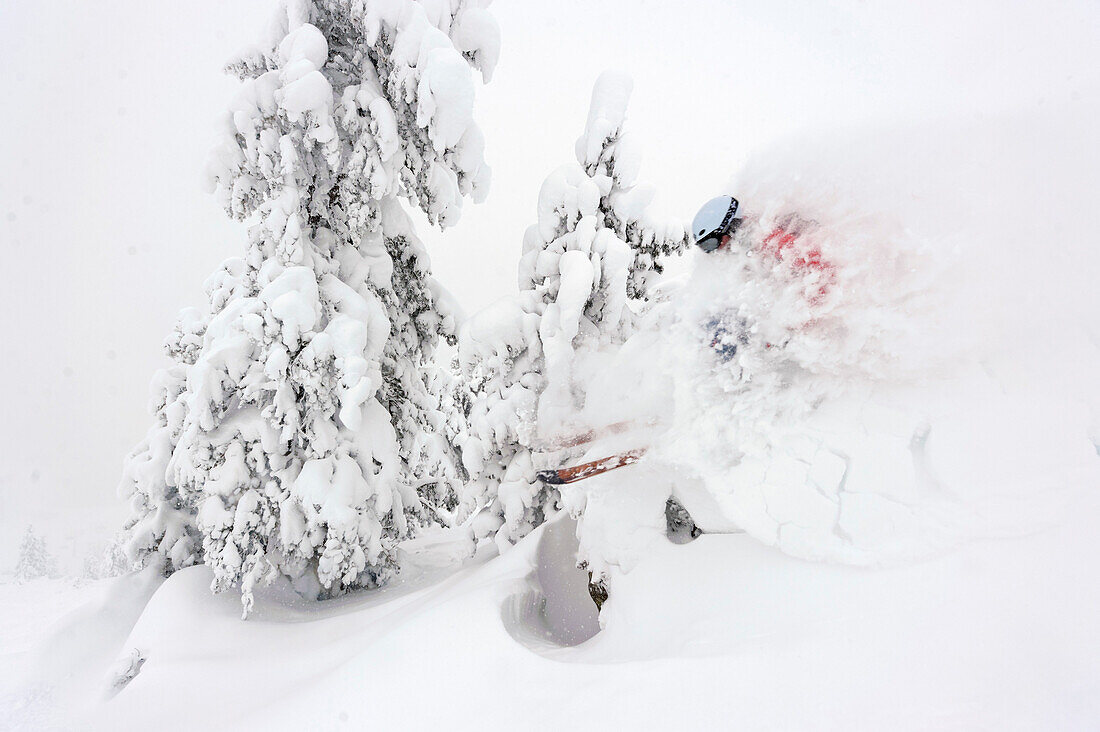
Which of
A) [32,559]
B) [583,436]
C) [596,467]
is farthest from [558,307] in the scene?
[32,559]

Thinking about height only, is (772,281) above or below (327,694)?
above

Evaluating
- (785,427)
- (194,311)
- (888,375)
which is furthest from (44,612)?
(888,375)

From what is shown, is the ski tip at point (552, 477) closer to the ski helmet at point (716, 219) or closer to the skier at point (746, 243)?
the skier at point (746, 243)

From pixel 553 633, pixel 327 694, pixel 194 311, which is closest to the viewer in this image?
pixel 327 694

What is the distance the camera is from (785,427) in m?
3.41

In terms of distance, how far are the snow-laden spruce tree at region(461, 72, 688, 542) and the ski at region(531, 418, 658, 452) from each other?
164mm

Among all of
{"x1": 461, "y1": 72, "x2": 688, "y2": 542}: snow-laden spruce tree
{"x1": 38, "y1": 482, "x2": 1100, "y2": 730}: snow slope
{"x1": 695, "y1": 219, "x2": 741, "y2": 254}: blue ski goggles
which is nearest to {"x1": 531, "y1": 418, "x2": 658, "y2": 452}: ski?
{"x1": 461, "y1": 72, "x2": 688, "y2": 542}: snow-laden spruce tree

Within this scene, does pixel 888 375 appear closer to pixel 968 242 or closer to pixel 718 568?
pixel 968 242

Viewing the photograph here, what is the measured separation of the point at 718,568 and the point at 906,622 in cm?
124

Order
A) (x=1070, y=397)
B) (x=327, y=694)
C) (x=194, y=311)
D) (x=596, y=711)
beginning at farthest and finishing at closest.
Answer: (x=194, y=311) → (x=327, y=694) → (x=1070, y=397) → (x=596, y=711)

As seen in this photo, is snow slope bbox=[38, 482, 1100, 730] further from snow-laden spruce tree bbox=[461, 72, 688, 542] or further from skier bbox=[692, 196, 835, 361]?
snow-laden spruce tree bbox=[461, 72, 688, 542]

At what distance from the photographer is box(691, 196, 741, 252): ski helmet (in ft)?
13.1

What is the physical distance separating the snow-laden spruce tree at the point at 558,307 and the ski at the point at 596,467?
5.72 feet

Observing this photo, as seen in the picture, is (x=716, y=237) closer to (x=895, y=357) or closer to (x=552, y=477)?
(x=895, y=357)
